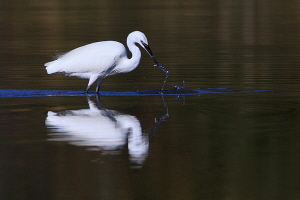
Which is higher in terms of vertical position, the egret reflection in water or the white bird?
the white bird

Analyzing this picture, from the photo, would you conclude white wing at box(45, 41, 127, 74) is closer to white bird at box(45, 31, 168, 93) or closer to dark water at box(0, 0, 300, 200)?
white bird at box(45, 31, 168, 93)

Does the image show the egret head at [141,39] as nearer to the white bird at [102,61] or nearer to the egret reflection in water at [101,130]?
the white bird at [102,61]

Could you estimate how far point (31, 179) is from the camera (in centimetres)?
772

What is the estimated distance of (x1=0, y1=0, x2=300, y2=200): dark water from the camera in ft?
24.8

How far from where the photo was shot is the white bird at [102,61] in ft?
46.5

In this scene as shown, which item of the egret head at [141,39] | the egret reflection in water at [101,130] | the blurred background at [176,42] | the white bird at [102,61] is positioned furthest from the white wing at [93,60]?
the egret reflection in water at [101,130]

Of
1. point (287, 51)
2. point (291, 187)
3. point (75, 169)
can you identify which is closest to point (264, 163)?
point (291, 187)

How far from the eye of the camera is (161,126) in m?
10.6

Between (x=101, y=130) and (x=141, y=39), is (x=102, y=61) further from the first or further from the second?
(x=101, y=130)

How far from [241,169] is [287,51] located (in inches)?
511

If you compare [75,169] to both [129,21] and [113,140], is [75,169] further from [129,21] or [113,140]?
[129,21]

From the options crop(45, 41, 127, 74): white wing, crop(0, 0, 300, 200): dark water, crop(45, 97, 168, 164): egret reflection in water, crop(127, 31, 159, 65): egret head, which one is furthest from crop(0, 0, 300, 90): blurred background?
crop(45, 97, 168, 164): egret reflection in water

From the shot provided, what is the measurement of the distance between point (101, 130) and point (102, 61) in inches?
161

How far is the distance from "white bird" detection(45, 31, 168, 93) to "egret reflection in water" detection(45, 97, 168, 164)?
2.06m
